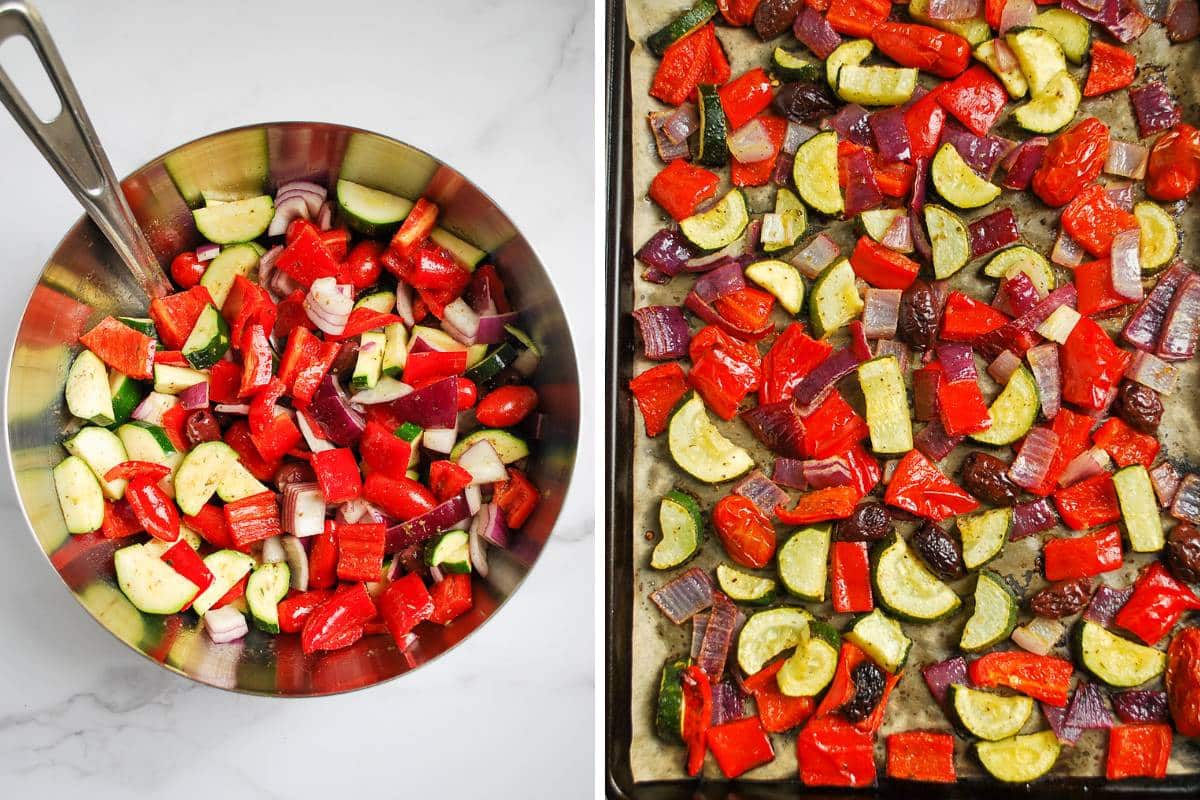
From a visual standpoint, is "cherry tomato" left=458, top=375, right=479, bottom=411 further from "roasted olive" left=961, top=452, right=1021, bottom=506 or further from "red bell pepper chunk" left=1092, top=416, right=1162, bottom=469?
"red bell pepper chunk" left=1092, top=416, right=1162, bottom=469

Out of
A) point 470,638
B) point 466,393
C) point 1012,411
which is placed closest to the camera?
point 466,393

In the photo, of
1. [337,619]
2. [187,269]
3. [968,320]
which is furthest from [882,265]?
[187,269]

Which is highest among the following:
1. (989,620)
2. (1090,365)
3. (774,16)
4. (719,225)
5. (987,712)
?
(774,16)

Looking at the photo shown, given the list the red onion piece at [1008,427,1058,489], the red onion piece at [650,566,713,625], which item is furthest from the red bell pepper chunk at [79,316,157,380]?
the red onion piece at [1008,427,1058,489]

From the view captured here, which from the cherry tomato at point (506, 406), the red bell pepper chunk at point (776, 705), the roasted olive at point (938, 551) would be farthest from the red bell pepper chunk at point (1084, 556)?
the cherry tomato at point (506, 406)

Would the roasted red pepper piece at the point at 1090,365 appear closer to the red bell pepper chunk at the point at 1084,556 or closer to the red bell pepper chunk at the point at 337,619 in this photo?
the red bell pepper chunk at the point at 1084,556

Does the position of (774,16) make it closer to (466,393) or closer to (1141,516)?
(466,393)
